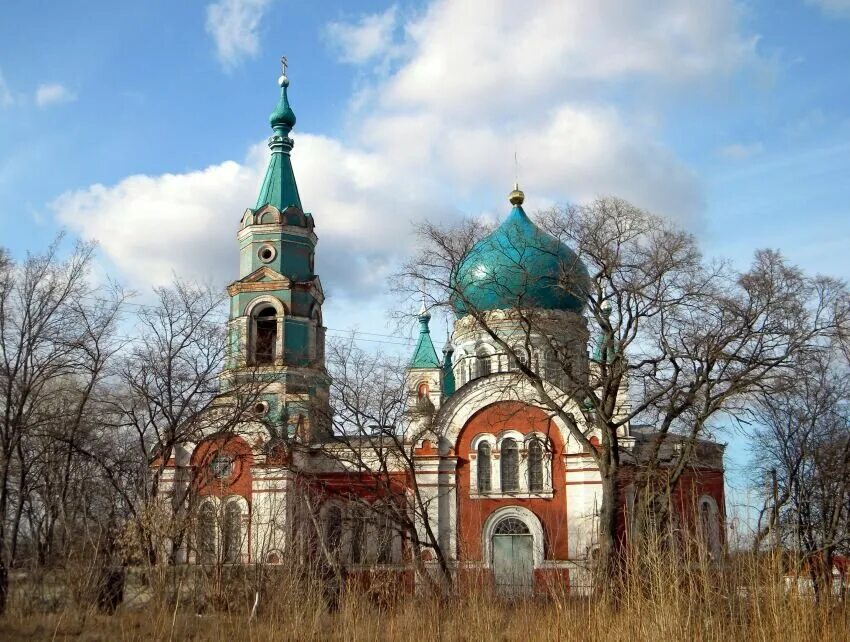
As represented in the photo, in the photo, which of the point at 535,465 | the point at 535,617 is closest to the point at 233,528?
the point at 535,465

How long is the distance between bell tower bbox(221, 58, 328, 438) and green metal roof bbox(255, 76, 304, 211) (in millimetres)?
31

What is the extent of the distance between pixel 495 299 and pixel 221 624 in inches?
694

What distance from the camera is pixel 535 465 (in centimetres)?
2564

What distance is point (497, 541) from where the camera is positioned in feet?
83.1

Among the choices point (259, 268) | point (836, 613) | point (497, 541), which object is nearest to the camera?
point (836, 613)

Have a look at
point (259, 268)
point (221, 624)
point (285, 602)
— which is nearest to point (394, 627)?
point (285, 602)

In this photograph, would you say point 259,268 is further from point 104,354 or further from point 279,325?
point 104,354

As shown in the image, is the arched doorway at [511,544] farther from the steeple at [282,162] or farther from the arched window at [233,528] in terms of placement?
the steeple at [282,162]

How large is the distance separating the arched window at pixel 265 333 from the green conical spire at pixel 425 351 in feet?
20.5

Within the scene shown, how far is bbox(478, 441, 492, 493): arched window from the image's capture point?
25.8 m

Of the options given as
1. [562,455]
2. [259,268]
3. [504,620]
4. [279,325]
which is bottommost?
[504,620]

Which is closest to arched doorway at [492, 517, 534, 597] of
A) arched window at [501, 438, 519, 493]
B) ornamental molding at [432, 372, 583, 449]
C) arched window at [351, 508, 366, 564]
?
arched window at [501, 438, 519, 493]

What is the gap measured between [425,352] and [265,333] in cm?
715

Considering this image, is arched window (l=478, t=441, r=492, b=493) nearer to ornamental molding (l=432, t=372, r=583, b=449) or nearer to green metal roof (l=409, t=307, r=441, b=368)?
ornamental molding (l=432, t=372, r=583, b=449)
